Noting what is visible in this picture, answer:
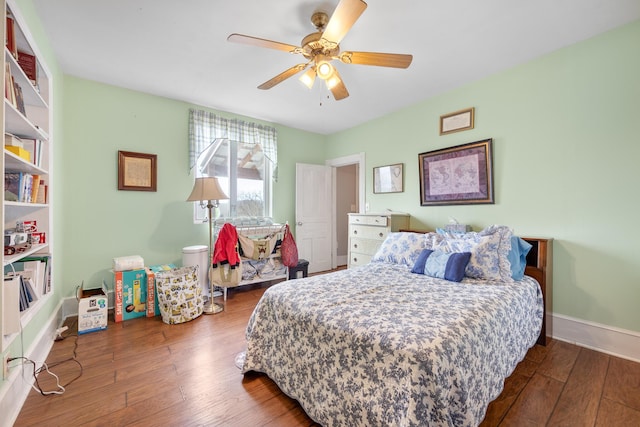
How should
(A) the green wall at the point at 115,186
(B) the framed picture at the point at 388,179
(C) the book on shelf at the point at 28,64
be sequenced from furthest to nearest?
(B) the framed picture at the point at 388,179 → (A) the green wall at the point at 115,186 → (C) the book on shelf at the point at 28,64

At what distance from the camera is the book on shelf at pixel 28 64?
1.79m

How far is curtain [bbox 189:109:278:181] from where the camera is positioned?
348 cm

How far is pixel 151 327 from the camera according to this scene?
101 inches

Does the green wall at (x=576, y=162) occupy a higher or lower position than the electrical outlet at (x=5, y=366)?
higher

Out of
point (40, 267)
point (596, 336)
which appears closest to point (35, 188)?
point (40, 267)

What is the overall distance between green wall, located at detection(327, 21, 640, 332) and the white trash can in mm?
3127

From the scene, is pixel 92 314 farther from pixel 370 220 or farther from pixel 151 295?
pixel 370 220

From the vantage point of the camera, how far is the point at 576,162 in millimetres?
2254

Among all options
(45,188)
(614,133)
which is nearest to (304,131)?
(45,188)

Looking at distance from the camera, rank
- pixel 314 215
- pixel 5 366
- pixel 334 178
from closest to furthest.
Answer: pixel 5 366
pixel 314 215
pixel 334 178

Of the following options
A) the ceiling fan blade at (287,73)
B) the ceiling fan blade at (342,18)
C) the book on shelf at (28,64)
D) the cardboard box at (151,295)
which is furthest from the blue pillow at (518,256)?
the book on shelf at (28,64)

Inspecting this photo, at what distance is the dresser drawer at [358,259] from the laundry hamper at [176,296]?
6.51 feet

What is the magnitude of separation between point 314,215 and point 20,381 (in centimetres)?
360

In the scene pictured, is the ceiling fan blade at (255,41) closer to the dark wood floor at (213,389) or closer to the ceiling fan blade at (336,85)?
the ceiling fan blade at (336,85)
